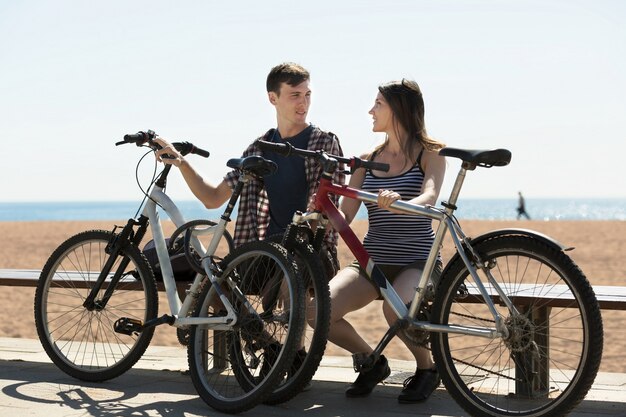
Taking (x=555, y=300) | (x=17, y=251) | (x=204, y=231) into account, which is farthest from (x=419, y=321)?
(x=17, y=251)

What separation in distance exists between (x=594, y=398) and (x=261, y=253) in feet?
5.41

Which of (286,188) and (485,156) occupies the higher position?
(485,156)

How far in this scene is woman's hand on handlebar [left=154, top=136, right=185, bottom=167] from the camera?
200 inches

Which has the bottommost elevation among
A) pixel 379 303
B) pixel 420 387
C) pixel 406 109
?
pixel 379 303

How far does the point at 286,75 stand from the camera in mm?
5117

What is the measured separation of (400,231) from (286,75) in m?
1.00

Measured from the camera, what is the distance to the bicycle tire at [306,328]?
14.0ft

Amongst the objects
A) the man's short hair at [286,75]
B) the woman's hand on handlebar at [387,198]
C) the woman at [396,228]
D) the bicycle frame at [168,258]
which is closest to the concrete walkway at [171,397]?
the woman at [396,228]

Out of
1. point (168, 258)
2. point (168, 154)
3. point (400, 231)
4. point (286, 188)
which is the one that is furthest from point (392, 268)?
point (168, 154)

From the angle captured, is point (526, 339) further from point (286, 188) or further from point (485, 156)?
point (286, 188)

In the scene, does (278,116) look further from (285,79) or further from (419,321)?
(419,321)

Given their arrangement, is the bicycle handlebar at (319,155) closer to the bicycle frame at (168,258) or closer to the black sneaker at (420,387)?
the bicycle frame at (168,258)

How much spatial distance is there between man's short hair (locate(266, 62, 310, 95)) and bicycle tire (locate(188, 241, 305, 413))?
0.98 m

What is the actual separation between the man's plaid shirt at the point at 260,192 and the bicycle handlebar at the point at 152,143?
0.23 m
